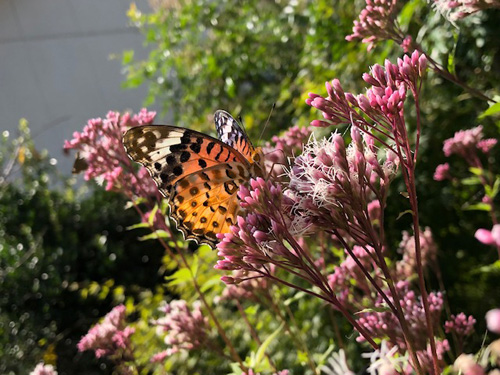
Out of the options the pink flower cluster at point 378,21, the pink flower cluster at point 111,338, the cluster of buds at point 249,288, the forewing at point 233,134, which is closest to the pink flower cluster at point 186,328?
the cluster of buds at point 249,288

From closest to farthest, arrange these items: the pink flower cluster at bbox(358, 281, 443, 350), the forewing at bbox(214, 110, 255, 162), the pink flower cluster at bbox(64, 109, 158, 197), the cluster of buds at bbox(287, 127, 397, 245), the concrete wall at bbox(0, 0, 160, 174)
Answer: the cluster of buds at bbox(287, 127, 397, 245) → the pink flower cluster at bbox(358, 281, 443, 350) → the forewing at bbox(214, 110, 255, 162) → the pink flower cluster at bbox(64, 109, 158, 197) → the concrete wall at bbox(0, 0, 160, 174)

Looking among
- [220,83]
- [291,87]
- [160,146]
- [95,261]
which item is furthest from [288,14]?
[95,261]

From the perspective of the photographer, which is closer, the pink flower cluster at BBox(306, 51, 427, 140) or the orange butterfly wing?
the pink flower cluster at BBox(306, 51, 427, 140)

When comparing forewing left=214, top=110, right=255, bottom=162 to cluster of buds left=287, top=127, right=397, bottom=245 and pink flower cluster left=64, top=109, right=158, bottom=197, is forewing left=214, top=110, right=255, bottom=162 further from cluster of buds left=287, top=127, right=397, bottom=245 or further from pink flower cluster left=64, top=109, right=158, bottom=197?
cluster of buds left=287, top=127, right=397, bottom=245

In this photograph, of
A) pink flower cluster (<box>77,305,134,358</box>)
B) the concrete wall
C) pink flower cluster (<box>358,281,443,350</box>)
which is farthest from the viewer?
the concrete wall

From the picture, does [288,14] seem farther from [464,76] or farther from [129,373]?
[129,373]

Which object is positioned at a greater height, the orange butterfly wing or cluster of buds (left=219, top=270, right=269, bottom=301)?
the orange butterfly wing

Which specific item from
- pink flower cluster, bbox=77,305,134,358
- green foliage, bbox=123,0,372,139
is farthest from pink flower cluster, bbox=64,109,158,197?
green foliage, bbox=123,0,372,139
